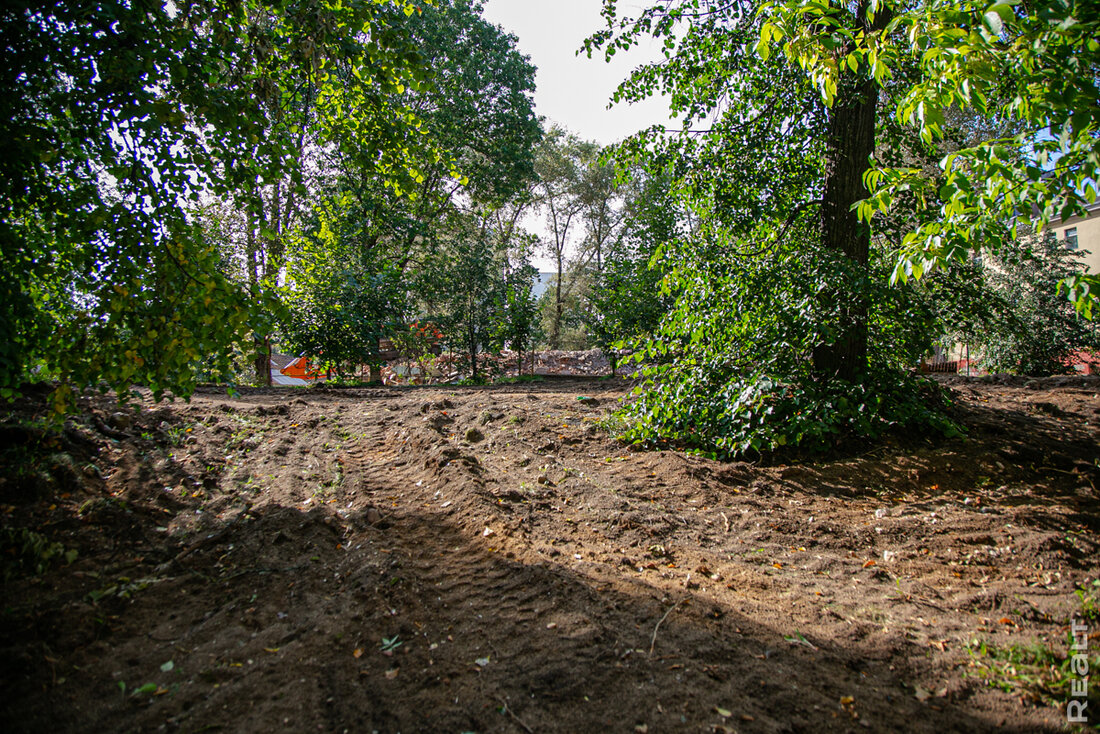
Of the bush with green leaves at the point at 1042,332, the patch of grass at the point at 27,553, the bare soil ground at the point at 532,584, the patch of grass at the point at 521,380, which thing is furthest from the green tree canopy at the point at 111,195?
the bush with green leaves at the point at 1042,332

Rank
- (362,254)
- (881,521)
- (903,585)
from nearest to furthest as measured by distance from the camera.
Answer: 1. (903,585)
2. (881,521)
3. (362,254)

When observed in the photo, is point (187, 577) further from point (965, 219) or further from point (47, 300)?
point (965, 219)

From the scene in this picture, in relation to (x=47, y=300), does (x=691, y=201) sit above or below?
above

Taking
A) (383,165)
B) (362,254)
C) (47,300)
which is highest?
(362,254)

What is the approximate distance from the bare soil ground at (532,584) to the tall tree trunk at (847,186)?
0.83 meters

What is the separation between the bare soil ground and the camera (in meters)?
1.86

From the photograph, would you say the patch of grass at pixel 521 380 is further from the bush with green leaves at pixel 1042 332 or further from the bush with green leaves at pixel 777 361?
the bush with green leaves at pixel 1042 332

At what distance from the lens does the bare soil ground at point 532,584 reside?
1856 millimetres

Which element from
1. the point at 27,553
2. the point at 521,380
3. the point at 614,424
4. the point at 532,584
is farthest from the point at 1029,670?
the point at 521,380

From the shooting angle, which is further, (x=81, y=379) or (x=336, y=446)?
(x=336, y=446)

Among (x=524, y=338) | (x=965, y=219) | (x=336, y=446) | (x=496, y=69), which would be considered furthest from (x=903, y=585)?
(x=496, y=69)

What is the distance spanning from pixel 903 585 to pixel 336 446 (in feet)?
15.6

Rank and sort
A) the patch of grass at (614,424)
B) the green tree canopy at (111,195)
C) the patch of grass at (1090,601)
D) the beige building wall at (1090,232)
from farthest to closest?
the beige building wall at (1090,232)
the patch of grass at (614,424)
the green tree canopy at (111,195)
the patch of grass at (1090,601)

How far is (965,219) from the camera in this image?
2.41 metres
